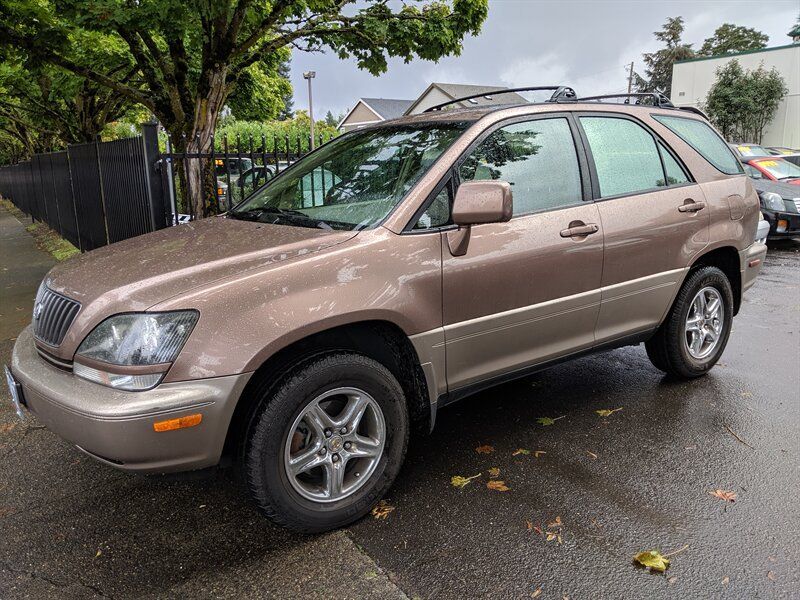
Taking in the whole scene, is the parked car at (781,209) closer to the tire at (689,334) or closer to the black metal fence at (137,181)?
the tire at (689,334)

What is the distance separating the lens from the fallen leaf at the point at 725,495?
3051 mm

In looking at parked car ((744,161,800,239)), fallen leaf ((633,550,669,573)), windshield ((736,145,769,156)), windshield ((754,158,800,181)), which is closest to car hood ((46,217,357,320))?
fallen leaf ((633,550,669,573))

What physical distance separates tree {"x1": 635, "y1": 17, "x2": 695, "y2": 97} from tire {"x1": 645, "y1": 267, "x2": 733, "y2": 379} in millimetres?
66190

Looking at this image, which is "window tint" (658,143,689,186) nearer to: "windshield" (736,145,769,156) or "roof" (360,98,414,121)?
"windshield" (736,145,769,156)

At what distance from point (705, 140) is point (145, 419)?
4.11 metres

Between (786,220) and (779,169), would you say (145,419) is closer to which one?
(786,220)

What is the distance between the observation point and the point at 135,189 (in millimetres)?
7402

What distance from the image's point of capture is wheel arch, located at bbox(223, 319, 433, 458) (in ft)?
8.58

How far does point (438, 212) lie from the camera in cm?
308

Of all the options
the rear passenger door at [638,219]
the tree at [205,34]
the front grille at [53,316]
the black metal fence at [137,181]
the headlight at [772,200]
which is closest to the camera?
the front grille at [53,316]

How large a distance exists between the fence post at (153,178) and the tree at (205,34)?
33 centimetres

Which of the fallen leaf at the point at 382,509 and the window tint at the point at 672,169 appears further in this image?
the window tint at the point at 672,169

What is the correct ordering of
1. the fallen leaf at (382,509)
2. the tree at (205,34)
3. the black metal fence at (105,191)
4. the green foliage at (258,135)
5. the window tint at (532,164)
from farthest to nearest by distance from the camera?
1. the green foliage at (258,135)
2. the black metal fence at (105,191)
3. the tree at (205,34)
4. the window tint at (532,164)
5. the fallen leaf at (382,509)

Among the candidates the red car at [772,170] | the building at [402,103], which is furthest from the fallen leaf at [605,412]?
the building at [402,103]
